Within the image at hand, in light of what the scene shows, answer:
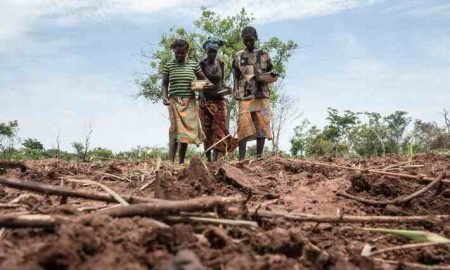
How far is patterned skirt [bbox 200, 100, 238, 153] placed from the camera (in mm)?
7676

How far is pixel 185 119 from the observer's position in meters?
7.29

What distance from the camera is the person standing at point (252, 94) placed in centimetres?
724

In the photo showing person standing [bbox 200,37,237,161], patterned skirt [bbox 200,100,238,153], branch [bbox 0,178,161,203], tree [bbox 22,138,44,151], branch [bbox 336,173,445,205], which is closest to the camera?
branch [bbox 0,178,161,203]

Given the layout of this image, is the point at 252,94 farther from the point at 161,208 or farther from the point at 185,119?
the point at 161,208

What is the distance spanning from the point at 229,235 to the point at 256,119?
5.46m

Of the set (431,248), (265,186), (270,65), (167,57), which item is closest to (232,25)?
(167,57)

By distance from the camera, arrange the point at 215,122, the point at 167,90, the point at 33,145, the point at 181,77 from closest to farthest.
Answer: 1. the point at 181,77
2. the point at 167,90
3. the point at 215,122
4. the point at 33,145

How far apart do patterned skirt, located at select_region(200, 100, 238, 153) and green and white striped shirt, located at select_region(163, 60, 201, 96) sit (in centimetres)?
48

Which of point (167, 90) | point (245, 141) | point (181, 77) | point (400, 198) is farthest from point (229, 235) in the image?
point (167, 90)

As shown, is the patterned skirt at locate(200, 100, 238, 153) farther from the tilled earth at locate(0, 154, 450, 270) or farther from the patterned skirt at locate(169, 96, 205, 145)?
the tilled earth at locate(0, 154, 450, 270)

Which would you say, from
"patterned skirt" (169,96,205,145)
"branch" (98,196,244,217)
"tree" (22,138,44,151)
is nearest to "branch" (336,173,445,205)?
"branch" (98,196,244,217)

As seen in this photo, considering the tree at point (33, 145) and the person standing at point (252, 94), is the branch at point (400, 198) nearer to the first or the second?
the person standing at point (252, 94)

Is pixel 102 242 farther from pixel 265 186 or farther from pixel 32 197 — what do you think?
pixel 265 186

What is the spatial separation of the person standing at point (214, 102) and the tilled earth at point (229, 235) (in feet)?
11.9
